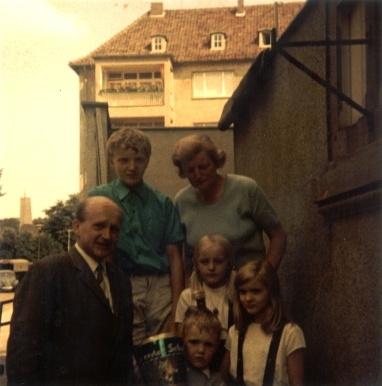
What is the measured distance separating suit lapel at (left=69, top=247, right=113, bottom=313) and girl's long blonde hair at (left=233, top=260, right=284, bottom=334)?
0.58 m

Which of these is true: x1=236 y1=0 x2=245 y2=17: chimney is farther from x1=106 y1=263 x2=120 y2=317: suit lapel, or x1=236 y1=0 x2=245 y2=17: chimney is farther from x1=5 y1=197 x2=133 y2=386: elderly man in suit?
x1=106 y1=263 x2=120 y2=317: suit lapel

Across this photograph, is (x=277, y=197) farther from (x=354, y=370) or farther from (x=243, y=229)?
(x=354, y=370)

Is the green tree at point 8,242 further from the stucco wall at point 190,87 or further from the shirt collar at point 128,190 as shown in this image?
the stucco wall at point 190,87

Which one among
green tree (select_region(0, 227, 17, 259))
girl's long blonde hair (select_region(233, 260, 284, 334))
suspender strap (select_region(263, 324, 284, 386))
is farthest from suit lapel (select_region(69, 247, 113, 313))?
green tree (select_region(0, 227, 17, 259))

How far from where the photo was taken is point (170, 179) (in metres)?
7.00

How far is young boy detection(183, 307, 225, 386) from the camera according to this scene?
3.10 m

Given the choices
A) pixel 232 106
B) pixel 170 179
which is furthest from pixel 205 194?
pixel 170 179

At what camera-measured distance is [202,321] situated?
3146mm

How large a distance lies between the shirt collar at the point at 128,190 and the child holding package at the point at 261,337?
22.9 inches

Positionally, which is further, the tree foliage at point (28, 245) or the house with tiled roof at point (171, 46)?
the house with tiled roof at point (171, 46)

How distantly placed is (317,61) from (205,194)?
1.09 metres

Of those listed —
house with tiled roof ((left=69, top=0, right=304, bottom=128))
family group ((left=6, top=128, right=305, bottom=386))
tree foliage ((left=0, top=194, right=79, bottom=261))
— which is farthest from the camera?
house with tiled roof ((left=69, top=0, right=304, bottom=128))

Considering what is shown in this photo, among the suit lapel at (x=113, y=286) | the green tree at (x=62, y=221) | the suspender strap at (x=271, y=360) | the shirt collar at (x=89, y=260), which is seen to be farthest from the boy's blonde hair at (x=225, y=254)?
the green tree at (x=62, y=221)

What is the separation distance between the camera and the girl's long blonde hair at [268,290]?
3078 millimetres
